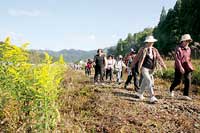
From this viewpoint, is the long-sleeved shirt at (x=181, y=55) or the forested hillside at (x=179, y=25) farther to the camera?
the forested hillside at (x=179, y=25)

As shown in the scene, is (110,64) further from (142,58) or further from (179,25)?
(179,25)

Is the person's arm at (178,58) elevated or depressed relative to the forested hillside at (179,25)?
depressed

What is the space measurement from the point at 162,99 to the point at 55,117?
19.3ft

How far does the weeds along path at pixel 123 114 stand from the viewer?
8.00 m

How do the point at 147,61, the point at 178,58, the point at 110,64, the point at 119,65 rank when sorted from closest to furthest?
the point at 147,61, the point at 178,58, the point at 119,65, the point at 110,64

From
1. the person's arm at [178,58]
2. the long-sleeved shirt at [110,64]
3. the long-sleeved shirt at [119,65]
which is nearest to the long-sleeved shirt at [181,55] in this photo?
the person's arm at [178,58]

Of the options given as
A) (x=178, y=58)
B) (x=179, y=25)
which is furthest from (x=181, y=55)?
(x=179, y=25)

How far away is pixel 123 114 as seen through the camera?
9.16 m

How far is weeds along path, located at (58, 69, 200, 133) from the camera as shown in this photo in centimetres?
800

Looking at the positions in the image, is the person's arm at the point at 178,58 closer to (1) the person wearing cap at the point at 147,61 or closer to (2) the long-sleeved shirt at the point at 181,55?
(2) the long-sleeved shirt at the point at 181,55

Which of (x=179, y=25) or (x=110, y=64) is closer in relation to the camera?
(x=110, y=64)

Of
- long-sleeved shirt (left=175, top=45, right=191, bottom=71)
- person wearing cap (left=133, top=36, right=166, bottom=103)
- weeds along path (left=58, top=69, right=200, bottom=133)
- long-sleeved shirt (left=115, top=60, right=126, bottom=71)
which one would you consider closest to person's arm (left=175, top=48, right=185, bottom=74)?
long-sleeved shirt (left=175, top=45, right=191, bottom=71)

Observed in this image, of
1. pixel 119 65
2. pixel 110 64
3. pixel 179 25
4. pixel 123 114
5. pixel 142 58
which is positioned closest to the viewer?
pixel 123 114

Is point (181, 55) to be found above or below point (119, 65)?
above
